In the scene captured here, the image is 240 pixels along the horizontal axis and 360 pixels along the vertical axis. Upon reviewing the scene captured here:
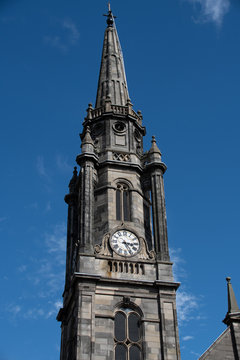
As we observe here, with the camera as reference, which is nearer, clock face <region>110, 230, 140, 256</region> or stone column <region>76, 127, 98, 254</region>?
stone column <region>76, 127, 98, 254</region>

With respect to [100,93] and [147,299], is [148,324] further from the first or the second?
[100,93]

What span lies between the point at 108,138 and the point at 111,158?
1810 mm

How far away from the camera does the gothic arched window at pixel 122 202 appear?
36625 mm

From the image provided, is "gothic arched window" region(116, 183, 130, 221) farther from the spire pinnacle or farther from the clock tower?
the spire pinnacle

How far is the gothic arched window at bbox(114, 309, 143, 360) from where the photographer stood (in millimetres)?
30703

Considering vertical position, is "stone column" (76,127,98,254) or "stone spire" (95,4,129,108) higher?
"stone spire" (95,4,129,108)

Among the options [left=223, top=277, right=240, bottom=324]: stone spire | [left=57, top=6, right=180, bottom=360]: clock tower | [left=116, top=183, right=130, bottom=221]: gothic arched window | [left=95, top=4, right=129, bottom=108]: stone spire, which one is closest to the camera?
[left=57, top=6, right=180, bottom=360]: clock tower

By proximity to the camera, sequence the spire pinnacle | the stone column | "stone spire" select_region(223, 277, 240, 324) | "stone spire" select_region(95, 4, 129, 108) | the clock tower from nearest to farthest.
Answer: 1. the clock tower
2. "stone spire" select_region(223, 277, 240, 324)
3. the spire pinnacle
4. the stone column
5. "stone spire" select_region(95, 4, 129, 108)

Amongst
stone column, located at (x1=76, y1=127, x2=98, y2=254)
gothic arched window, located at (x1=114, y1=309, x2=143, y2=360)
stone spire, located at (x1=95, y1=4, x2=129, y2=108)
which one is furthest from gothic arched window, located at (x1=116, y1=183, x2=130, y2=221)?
stone spire, located at (x1=95, y1=4, x2=129, y2=108)

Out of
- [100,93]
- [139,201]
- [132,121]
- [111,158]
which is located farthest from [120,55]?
[139,201]

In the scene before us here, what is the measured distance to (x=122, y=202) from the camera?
37312mm

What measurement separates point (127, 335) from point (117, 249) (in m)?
5.14

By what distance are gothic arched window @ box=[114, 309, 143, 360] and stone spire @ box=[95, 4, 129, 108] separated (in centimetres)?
1677

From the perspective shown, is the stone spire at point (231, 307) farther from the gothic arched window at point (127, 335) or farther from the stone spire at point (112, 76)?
the stone spire at point (112, 76)
